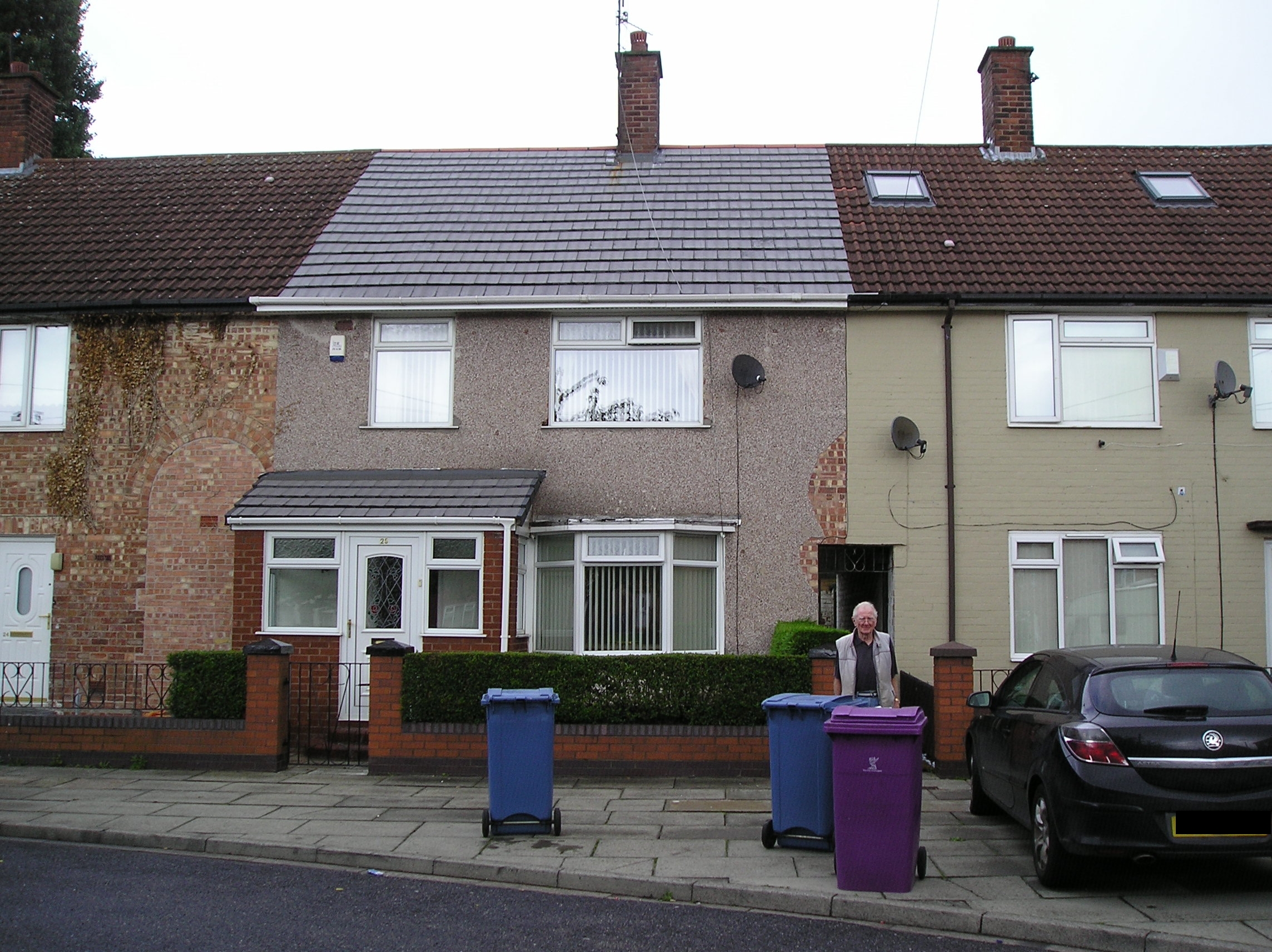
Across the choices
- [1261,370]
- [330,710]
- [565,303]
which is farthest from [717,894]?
[1261,370]

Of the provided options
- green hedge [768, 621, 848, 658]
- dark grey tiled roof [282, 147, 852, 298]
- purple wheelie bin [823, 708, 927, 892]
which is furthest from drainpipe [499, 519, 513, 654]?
purple wheelie bin [823, 708, 927, 892]

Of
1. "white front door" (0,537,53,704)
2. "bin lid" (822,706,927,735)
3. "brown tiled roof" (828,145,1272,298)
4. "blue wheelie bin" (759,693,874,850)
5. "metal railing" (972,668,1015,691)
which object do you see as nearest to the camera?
"bin lid" (822,706,927,735)

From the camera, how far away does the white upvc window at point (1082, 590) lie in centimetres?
1314

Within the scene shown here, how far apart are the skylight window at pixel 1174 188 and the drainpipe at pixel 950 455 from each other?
4502 mm

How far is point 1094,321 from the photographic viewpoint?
44.8 ft

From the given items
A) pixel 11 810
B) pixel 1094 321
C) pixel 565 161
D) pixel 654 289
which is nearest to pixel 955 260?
pixel 1094 321

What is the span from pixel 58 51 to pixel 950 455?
2554 cm

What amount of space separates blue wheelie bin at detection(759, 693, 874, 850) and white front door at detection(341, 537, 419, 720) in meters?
6.07

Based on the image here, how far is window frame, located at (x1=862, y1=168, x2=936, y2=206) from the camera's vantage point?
15695mm

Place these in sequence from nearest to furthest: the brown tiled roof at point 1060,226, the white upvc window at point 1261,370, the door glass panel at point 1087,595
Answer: the door glass panel at point 1087,595, the white upvc window at point 1261,370, the brown tiled roof at point 1060,226

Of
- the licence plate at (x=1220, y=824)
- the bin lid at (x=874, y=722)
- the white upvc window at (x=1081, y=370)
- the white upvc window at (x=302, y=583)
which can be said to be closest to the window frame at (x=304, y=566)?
the white upvc window at (x=302, y=583)

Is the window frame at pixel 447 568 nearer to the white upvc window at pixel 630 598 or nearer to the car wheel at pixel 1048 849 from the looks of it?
the white upvc window at pixel 630 598

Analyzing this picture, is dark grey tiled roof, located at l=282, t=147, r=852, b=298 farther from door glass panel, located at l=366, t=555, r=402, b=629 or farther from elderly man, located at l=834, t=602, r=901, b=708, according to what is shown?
elderly man, located at l=834, t=602, r=901, b=708

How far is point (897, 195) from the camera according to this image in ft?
52.0
